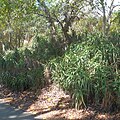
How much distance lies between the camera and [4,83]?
12.1 meters

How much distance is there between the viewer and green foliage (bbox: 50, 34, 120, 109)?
7.09 meters

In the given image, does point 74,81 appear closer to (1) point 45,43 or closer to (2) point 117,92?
(2) point 117,92

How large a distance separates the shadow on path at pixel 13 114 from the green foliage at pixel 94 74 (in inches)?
52.3

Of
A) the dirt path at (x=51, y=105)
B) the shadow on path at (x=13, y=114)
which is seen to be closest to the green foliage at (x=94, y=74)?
the dirt path at (x=51, y=105)

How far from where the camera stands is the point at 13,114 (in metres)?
8.40

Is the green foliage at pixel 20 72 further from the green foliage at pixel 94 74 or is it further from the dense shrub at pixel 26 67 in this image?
the green foliage at pixel 94 74

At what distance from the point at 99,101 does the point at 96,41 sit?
1.96 metres

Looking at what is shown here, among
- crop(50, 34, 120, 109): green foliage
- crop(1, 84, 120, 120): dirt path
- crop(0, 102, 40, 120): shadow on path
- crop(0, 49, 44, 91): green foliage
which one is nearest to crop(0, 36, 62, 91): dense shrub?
crop(0, 49, 44, 91): green foliage

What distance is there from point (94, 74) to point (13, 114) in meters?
2.74

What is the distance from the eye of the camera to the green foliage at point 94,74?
23.3 feet

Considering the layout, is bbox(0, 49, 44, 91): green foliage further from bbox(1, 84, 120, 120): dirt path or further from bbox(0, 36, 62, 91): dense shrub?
bbox(1, 84, 120, 120): dirt path

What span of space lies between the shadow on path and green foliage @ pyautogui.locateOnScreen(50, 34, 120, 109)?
1.33 metres

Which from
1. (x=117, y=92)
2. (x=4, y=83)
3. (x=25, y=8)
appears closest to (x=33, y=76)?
(x=4, y=83)

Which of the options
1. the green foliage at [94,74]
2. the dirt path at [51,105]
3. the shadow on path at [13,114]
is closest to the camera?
the green foliage at [94,74]
